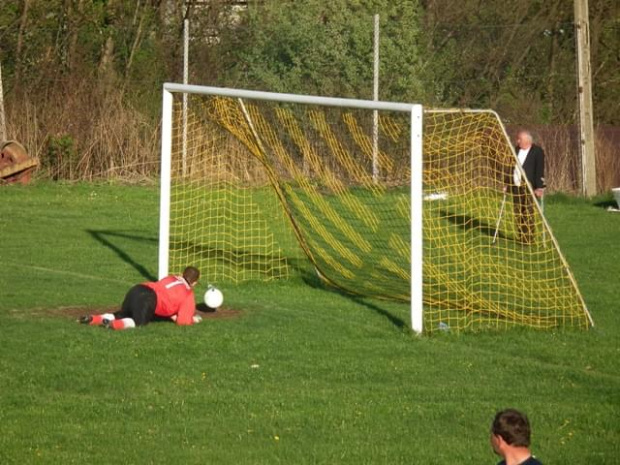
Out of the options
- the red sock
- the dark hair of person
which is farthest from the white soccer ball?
the dark hair of person

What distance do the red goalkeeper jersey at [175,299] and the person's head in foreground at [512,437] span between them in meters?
6.91

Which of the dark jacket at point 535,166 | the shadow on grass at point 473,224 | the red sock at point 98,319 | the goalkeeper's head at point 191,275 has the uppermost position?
the dark jacket at point 535,166

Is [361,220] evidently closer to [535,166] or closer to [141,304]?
[535,166]

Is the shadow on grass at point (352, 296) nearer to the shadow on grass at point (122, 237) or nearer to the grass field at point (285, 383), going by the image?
the grass field at point (285, 383)

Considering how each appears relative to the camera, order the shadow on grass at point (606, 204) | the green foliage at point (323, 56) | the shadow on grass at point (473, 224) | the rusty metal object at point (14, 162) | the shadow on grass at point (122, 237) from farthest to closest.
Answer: the green foliage at point (323, 56) < the rusty metal object at point (14, 162) < the shadow on grass at point (606, 204) < the shadow on grass at point (473, 224) < the shadow on grass at point (122, 237)

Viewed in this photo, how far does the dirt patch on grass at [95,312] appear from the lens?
505 inches

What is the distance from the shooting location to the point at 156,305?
39.9 ft

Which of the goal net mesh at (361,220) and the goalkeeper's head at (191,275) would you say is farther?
the goal net mesh at (361,220)

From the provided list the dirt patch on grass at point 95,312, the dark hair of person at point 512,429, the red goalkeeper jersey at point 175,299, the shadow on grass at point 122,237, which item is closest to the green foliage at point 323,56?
the shadow on grass at point 122,237

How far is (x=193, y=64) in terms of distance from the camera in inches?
1054

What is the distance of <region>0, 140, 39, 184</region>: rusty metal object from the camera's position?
2383cm

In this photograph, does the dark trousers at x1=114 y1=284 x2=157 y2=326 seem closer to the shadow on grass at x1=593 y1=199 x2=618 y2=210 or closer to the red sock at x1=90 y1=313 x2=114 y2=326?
the red sock at x1=90 y1=313 x2=114 y2=326

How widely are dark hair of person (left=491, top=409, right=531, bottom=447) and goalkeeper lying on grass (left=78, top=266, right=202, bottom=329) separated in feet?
22.2

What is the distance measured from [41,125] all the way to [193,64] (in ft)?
11.4
